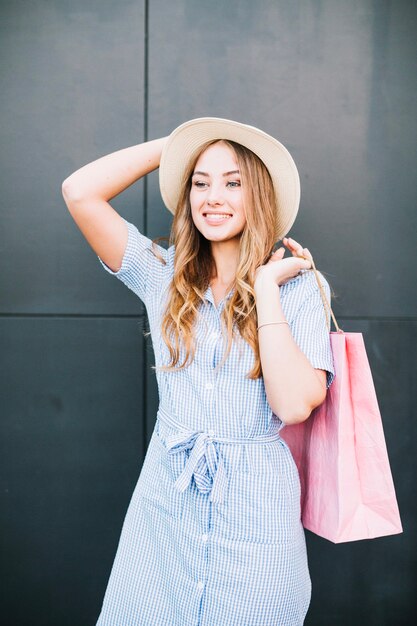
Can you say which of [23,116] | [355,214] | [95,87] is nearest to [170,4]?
[95,87]

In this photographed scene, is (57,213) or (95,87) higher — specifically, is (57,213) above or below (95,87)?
below

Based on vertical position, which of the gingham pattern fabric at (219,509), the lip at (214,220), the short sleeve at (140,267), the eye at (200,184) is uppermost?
the eye at (200,184)

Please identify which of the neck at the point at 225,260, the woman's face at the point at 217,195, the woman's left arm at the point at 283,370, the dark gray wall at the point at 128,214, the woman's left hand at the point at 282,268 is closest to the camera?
the woman's left arm at the point at 283,370

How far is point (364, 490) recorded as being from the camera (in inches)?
68.4

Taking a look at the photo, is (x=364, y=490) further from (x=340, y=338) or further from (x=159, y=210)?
(x=159, y=210)

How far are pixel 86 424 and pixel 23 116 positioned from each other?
55.1 inches

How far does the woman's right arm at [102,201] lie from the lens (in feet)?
5.94

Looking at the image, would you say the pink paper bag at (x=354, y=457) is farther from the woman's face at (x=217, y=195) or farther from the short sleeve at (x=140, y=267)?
the short sleeve at (x=140, y=267)

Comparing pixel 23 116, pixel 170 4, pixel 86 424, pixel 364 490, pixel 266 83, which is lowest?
pixel 86 424

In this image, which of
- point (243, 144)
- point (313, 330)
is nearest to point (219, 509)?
point (313, 330)

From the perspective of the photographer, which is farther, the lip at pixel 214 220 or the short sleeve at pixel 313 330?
the lip at pixel 214 220

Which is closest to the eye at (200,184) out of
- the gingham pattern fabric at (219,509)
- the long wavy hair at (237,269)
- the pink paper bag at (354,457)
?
the long wavy hair at (237,269)

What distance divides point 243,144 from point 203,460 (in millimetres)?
1020

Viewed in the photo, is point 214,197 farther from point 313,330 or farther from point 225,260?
point 313,330
